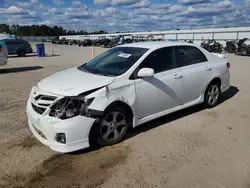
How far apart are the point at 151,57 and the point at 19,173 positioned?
286 cm

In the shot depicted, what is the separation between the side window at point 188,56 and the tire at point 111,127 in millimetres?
1721

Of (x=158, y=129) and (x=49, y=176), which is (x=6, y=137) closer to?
(x=49, y=176)

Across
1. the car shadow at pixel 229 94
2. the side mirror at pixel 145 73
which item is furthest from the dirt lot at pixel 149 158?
the car shadow at pixel 229 94

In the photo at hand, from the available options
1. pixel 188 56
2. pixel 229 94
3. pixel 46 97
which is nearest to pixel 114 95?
pixel 46 97

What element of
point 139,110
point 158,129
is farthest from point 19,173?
point 158,129

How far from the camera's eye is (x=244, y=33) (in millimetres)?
28219

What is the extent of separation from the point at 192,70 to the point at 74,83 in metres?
2.57

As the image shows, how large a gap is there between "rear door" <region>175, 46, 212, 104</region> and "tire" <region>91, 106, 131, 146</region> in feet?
5.20

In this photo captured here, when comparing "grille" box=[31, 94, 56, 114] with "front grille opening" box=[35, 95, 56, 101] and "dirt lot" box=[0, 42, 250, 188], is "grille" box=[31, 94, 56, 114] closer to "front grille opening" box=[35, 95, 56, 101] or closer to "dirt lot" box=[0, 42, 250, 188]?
"front grille opening" box=[35, 95, 56, 101]

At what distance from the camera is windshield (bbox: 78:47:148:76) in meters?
4.27

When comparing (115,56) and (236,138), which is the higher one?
(115,56)

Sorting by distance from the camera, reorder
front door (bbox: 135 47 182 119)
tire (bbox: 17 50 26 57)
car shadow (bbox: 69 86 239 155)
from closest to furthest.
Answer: car shadow (bbox: 69 86 239 155) < front door (bbox: 135 47 182 119) < tire (bbox: 17 50 26 57)

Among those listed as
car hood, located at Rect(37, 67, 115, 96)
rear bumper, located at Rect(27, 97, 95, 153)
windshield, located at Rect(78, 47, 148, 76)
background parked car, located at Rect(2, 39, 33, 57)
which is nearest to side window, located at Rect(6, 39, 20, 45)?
background parked car, located at Rect(2, 39, 33, 57)

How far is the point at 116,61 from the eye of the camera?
15.1 ft
